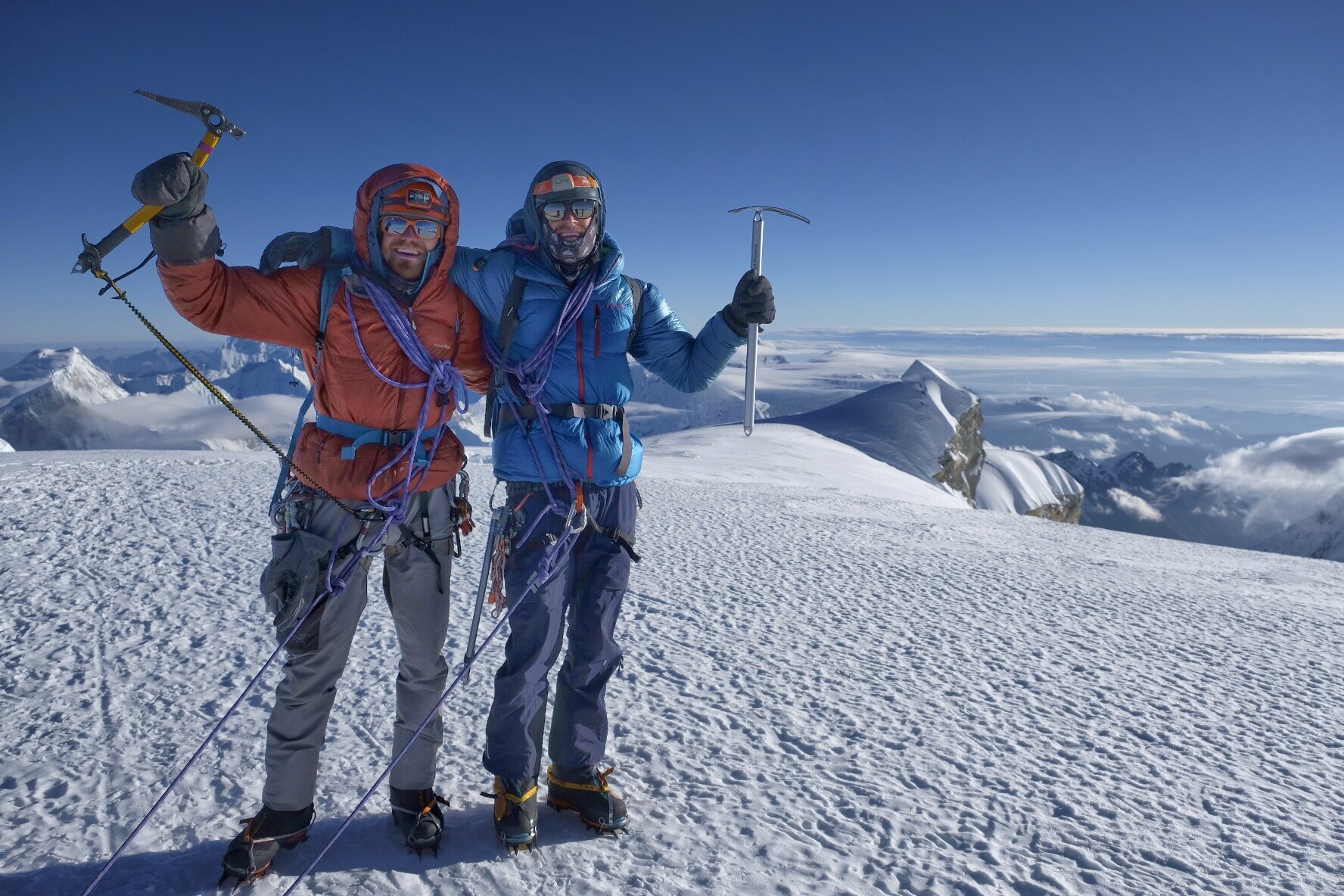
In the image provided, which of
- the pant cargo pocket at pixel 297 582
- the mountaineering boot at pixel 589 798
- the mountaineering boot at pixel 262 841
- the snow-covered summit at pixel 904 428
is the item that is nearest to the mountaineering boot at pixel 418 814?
the mountaineering boot at pixel 262 841

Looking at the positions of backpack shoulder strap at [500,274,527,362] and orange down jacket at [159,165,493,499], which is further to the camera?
backpack shoulder strap at [500,274,527,362]

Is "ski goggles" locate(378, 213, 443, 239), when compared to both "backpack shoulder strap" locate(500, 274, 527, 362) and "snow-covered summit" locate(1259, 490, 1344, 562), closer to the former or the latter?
"backpack shoulder strap" locate(500, 274, 527, 362)

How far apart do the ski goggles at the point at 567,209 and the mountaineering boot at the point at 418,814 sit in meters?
2.45

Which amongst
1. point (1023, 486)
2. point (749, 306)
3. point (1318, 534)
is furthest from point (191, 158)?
point (1318, 534)

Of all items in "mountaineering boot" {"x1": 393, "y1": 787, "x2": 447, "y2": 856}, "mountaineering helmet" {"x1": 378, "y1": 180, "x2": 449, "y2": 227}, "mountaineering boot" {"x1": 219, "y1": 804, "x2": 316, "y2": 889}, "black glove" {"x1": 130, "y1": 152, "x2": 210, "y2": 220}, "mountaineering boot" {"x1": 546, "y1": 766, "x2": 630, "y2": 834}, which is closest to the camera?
"black glove" {"x1": 130, "y1": 152, "x2": 210, "y2": 220}

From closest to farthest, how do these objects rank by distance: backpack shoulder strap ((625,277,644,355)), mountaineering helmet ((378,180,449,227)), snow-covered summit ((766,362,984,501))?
mountaineering helmet ((378,180,449,227)) → backpack shoulder strap ((625,277,644,355)) → snow-covered summit ((766,362,984,501))

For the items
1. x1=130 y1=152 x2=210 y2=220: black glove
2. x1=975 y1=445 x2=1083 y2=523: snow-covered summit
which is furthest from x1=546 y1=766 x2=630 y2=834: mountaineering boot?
x1=975 y1=445 x2=1083 y2=523: snow-covered summit

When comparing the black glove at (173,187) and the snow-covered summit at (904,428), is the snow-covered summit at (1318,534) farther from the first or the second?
the black glove at (173,187)

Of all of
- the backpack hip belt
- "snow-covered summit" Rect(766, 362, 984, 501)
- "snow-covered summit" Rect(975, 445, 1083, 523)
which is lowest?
"snow-covered summit" Rect(975, 445, 1083, 523)

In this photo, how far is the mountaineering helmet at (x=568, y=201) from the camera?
292 centimetres

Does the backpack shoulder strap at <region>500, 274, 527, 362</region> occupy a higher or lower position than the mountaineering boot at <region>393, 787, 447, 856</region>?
higher

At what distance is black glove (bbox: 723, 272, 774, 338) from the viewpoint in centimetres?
323

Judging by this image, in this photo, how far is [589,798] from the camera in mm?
3012

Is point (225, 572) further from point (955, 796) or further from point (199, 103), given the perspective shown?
point (955, 796)
